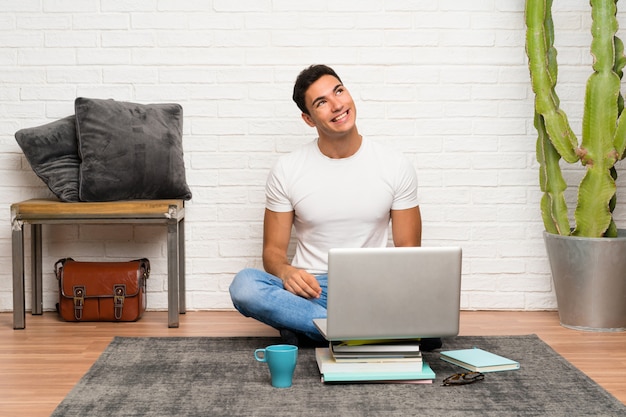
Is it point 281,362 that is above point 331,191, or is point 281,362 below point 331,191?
below

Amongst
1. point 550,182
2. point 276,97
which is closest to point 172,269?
point 276,97

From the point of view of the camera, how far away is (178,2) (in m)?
3.73

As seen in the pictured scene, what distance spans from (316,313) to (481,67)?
1.54m

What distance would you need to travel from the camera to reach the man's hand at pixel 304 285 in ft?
9.47

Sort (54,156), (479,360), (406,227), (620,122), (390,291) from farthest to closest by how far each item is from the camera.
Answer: (54,156)
(620,122)
(406,227)
(479,360)
(390,291)

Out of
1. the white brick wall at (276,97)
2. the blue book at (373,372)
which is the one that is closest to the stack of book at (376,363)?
the blue book at (373,372)

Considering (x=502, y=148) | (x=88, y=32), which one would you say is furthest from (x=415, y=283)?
(x=88, y=32)

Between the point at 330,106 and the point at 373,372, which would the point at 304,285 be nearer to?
the point at 373,372

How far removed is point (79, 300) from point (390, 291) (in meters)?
1.66

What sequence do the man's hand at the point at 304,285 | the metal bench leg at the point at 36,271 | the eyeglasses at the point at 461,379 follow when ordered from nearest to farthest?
1. the eyeglasses at the point at 461,379
2. the man's hand at the point at 304,285
3. the metal bench leg at the point at 36,271

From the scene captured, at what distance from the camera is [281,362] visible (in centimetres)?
243

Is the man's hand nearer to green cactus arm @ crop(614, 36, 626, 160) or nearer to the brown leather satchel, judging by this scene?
the brown leather satchel

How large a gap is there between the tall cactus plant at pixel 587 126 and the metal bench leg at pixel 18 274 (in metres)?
2.17

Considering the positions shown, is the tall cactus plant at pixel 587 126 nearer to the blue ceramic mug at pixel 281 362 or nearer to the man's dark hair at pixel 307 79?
the man's dark hair at pixel 307 79
